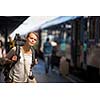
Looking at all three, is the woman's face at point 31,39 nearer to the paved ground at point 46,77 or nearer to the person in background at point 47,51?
the paved ground at point 46,77

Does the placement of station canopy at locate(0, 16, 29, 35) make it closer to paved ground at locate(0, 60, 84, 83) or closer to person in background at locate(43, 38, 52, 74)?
paved ground at locate(0, 60, 84, 83)

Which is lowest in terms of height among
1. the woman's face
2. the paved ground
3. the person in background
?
the paved ground

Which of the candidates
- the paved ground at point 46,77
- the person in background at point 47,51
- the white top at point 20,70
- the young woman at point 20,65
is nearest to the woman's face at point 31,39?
the young woman at point 20,65

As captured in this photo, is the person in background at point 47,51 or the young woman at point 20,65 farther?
the person in background at point 47,51

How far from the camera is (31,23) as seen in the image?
23.3ft

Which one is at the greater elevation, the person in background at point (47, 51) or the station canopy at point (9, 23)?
the station canopy at point (9, 23)

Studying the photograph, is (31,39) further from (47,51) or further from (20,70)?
(47,51)

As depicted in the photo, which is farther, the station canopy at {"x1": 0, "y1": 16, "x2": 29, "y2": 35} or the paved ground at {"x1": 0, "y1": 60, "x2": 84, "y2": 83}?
the paved ground at {"x1": 0, "y1": 60, "x2": 84, "y2": 83}

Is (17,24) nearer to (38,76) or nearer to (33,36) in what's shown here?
(33,36)

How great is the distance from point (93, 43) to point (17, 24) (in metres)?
1.58

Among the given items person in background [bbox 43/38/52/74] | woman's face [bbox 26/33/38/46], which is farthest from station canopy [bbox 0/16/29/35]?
person in background [bbox 43/38/52/74]
